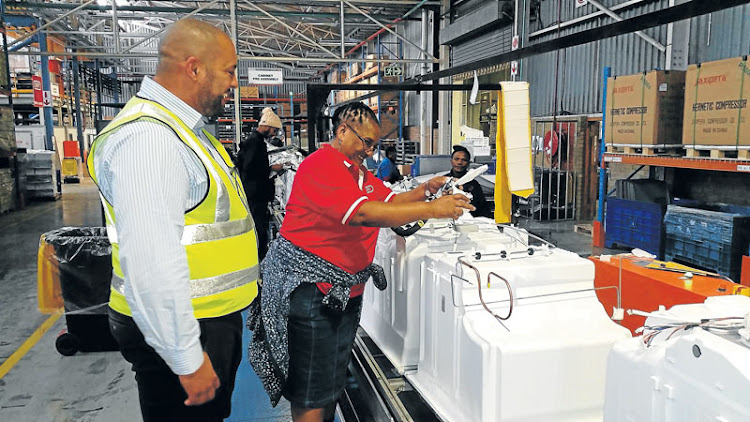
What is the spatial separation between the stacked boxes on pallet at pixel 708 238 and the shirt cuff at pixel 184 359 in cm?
608

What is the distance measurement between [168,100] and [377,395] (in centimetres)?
209

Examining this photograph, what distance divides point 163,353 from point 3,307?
511 centimetres

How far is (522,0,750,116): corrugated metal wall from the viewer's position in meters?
6.77

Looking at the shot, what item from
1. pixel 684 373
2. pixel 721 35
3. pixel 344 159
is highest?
pixel 721 35

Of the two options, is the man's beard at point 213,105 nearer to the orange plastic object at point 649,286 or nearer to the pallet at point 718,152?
the orange plastic object at point 649,286

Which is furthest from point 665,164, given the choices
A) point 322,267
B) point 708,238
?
point 322,267

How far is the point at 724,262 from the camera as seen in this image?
232 inches

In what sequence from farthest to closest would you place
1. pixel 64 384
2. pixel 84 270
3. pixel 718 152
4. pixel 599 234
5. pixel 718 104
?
pixel 599 234 < pixel 718 152 < pixel 718 104 < pixel 84 270 < pixel 64 384

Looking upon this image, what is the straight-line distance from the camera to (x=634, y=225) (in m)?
7.45

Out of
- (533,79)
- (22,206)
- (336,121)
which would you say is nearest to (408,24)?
(533,79)

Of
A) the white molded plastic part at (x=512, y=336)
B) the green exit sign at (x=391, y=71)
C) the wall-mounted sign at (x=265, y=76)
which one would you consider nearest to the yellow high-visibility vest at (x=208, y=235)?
the white molded plastic part at (x=512, y=336)

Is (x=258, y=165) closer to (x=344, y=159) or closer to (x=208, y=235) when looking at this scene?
(x=344, y=159)

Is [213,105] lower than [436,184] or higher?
higher

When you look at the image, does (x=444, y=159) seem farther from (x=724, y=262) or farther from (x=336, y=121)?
(x=336, y=121)
